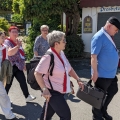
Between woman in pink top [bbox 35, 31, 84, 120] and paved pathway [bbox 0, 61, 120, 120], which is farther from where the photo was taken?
paved pathway [bbox 0, 61, 120, 120]

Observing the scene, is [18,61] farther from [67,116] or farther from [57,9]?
[57,9]

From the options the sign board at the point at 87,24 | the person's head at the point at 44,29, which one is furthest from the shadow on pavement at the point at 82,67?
the person's head at the point at 44,29

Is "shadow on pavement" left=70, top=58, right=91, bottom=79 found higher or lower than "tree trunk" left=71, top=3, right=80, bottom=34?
lower

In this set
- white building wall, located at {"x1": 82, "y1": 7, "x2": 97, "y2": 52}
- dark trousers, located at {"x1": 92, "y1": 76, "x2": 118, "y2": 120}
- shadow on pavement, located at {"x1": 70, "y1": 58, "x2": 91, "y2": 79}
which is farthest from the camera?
white building wall, located at {"x1": 82, "y1": 7, "x2": 97, "y2": 52}

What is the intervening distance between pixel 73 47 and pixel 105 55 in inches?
281

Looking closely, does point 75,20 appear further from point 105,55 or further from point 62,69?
point 62,69

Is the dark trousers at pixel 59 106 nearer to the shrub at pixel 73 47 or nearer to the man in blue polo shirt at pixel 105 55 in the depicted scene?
the man in blue polo shirt at pixel 105 55

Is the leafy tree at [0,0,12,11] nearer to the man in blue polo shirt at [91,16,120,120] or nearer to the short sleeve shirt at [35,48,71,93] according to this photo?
the man in blue polo shirt at [91,16,120,120]

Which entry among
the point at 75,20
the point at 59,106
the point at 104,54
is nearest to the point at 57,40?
the point at 59,106

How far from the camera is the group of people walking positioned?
3.09 metres

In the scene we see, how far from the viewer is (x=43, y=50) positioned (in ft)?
18.4

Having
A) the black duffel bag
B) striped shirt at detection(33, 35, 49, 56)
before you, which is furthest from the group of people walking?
striped shirt at detection(33, 35, 49, 56)

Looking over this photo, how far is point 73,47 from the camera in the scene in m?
10.8

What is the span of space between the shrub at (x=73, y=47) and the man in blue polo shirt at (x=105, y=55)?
691cm
